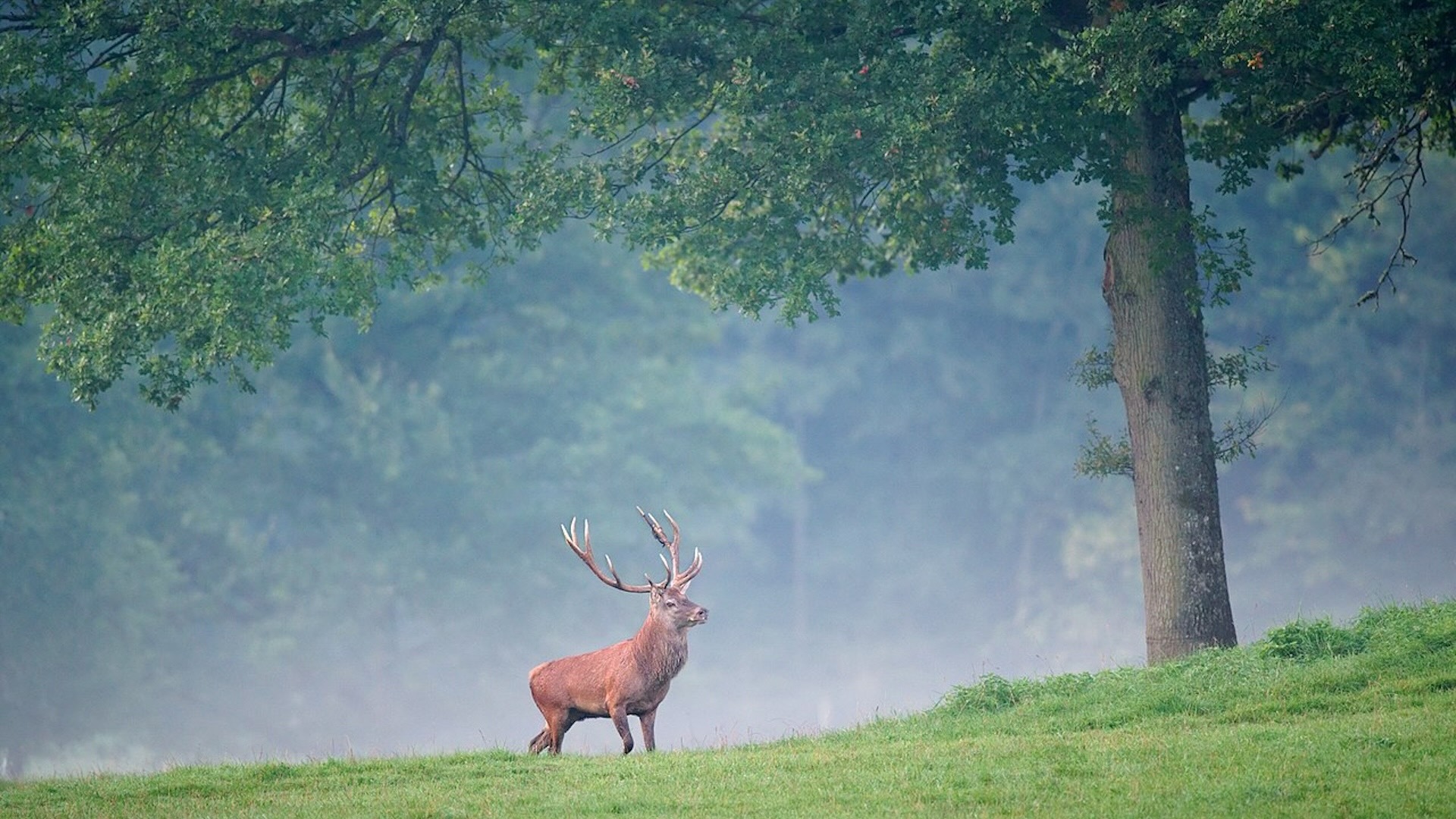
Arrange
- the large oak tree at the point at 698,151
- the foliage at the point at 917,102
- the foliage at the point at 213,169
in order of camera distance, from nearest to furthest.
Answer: the foliage at the point at 917,102, the large oak tree at the point at 698,151, the foliage at the point at 213,169

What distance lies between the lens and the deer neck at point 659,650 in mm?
14219

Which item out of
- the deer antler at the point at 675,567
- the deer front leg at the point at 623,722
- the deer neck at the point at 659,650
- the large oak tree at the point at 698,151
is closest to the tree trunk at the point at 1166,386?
the large oak tree at the point at 698,151

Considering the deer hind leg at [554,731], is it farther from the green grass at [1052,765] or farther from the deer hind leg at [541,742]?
the green grass at [1052,765]

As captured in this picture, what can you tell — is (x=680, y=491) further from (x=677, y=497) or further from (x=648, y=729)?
(x=648, y=729)

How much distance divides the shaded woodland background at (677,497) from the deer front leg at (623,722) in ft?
99.9

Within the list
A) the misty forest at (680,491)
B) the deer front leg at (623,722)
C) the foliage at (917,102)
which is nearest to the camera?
the deer front leg at (623,722)

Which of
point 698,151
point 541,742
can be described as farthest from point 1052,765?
point 698,151

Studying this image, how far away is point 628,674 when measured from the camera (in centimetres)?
1414

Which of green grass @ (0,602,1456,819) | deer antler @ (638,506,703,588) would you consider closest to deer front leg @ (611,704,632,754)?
green grass @ (0,602,1456,819)

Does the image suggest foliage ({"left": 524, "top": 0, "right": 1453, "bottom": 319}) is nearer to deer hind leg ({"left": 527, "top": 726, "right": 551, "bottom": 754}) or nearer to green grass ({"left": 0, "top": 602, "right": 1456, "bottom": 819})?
green grass ({"left": 0, "top": 602, "right": 1456, "bottom": 819})

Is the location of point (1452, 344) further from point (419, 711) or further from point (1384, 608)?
point (1384, 608)

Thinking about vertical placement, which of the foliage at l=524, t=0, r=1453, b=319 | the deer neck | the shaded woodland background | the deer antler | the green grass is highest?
the shaded woodland background

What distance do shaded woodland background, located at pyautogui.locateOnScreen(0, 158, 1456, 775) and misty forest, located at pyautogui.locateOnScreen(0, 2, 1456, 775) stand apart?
0.34 ft

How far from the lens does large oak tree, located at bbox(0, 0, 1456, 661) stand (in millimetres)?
16906
